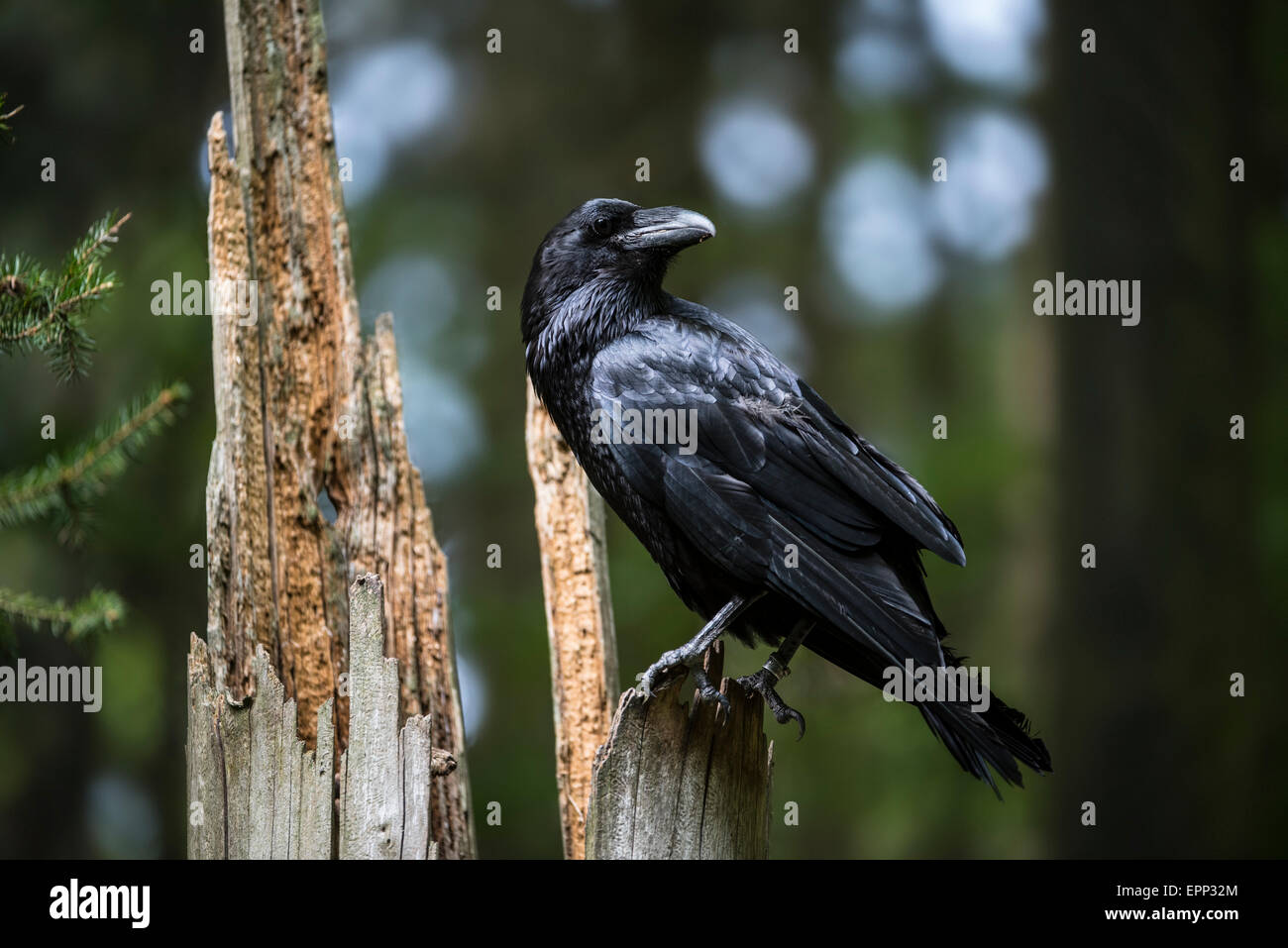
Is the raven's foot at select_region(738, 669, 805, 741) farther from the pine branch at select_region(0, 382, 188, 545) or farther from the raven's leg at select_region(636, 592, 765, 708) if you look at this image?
the pine branch at select_region(0, 382, 188, 545)

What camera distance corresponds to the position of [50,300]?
263cm

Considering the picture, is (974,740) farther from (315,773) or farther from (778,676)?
(315,773)

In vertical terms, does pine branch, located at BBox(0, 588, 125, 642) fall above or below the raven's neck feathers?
below

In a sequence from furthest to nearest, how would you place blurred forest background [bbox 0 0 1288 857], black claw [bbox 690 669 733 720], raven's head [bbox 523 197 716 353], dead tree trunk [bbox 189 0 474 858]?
blurred forest background [bbox 0 0 1288 857], raven's head [bbox 523 197 716 353], dead tree trunk [bbox 189 0 474 858], black claw [bbox 690 669 733 720]

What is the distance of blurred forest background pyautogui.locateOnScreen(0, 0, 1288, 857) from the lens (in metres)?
5.34

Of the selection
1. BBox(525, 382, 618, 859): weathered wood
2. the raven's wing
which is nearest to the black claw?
the raven's wing

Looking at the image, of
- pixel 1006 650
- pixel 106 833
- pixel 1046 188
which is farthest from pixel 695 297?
pixel 106 833

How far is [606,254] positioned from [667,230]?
249mm

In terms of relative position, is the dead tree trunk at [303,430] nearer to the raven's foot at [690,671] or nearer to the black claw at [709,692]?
the raven's foot at [690,671]

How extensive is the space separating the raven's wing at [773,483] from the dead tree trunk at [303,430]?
812 mm

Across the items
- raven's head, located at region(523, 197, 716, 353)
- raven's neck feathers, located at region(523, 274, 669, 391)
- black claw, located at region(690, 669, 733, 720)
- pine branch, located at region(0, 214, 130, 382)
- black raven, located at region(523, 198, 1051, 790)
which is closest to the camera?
pine branch, located at region(0, 214, 130, 382)

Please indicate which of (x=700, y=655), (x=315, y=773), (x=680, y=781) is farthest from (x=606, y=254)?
(x=315, y=773)

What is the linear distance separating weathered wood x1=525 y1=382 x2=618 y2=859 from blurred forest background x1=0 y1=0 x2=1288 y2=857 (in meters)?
0.43

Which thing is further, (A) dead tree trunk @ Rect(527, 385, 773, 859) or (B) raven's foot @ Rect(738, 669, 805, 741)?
(B) raven's foot @ Rect(738, 669, 805, 741)
